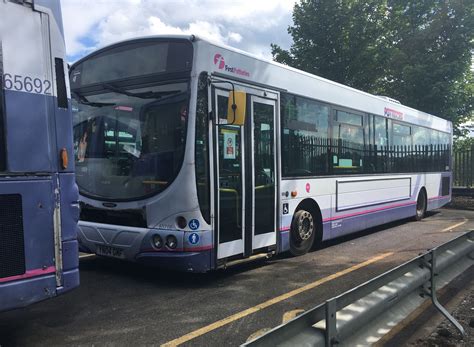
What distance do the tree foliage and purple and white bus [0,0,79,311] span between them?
1819 centimetres

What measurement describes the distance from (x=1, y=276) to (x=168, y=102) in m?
3.00

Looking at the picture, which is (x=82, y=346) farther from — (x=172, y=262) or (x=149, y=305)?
(x=172, y=262)

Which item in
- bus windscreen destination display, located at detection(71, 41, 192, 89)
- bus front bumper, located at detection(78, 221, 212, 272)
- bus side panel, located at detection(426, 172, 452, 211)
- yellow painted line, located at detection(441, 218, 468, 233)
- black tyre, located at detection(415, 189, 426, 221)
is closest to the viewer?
bus front bumper, located at detection(78, 221, 212, 272)

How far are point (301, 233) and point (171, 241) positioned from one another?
9.30 ft

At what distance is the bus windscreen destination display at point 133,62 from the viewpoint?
18.7 feet

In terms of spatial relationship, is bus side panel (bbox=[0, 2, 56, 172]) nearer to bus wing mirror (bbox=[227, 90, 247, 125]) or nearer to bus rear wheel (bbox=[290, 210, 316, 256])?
bus wing mirror (bbox=[227, 90, 247, 125])

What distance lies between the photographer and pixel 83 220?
630 cm

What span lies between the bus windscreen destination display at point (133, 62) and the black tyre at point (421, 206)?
959cm

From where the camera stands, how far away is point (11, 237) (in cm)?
351

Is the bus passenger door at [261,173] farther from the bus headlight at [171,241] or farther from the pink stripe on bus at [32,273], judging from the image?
the pink stripe on bus at [32,273]

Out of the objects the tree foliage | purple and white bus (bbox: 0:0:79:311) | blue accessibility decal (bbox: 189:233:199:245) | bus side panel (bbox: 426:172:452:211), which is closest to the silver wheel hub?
blue accessibility decal (bbox: 189:233:199:245)

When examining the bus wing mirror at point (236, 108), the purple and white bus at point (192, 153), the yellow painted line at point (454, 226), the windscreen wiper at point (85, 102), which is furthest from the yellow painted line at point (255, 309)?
the yellow painted line at point (454, 226)

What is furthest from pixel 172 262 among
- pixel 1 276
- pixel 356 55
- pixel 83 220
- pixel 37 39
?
pixel 356 55

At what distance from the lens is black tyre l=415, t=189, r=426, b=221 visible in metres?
13.0
